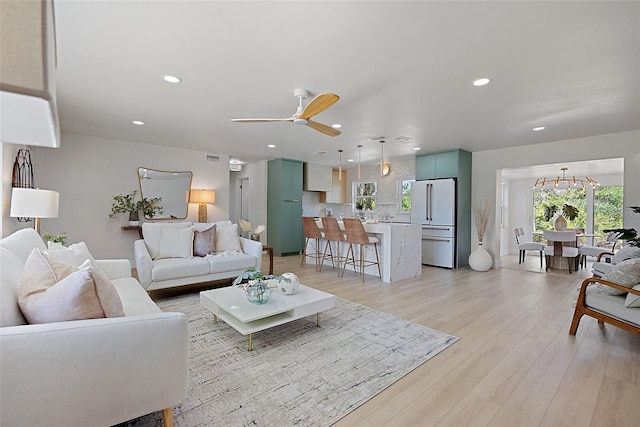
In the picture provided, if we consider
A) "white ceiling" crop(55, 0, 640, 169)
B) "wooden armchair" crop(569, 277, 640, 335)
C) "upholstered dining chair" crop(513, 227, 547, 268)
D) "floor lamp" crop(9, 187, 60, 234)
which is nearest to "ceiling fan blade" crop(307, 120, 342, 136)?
"white ceiling" crop(55, 0, 640, 169)

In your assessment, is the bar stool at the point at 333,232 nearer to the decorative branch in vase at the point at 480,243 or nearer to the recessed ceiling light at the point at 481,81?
the decorative branch in vase at the point at 480,243

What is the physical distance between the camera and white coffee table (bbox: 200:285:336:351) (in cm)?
249

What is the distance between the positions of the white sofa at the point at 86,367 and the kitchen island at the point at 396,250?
3.75m

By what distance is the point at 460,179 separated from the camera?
6.13m

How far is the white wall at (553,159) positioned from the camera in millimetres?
4602

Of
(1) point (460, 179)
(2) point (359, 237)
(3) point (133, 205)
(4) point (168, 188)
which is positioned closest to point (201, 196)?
(4) point (168, 188)

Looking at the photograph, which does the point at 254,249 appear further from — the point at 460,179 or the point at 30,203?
the point at 460,179

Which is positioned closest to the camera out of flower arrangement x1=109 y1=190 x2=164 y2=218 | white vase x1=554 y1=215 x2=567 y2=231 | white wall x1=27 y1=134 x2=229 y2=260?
white wall x1=27 y1=134 x2=229 y2=260

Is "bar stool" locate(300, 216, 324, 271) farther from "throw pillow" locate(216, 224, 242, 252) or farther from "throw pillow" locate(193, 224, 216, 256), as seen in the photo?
"throw pillow" locate(193, 224, 216, 256)

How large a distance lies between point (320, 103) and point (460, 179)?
4.39m

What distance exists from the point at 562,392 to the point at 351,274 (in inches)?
138

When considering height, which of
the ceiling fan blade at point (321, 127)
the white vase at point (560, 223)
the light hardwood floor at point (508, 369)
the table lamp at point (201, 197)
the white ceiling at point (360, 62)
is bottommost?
the light hardwood floor at point (508, 369)

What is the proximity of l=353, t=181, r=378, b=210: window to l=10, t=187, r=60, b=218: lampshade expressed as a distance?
6692 mm

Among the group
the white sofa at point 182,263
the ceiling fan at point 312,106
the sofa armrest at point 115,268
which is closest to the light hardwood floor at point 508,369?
the white sofa at point 182,263
